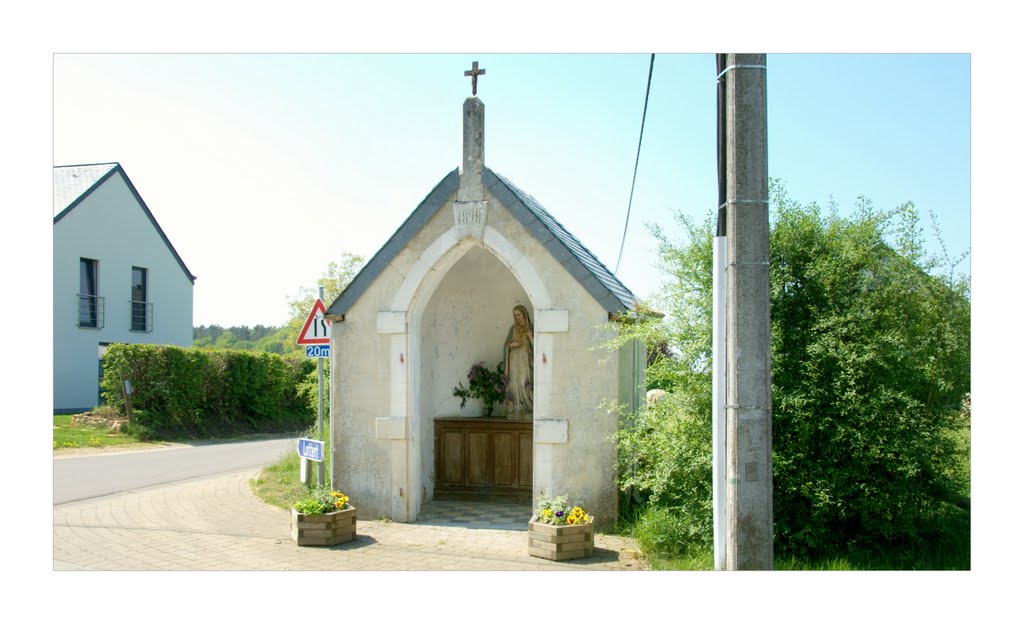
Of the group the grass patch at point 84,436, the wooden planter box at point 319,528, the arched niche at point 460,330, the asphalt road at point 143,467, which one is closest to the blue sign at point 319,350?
the arched niche at point 460,330

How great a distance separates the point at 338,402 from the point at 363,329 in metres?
0.94

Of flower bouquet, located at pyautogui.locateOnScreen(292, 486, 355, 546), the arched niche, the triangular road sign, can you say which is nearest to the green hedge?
the arched niche

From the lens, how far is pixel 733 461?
193 inches

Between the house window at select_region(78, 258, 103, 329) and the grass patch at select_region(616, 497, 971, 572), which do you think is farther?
the house window at select_region(78, 258, 103, 329)

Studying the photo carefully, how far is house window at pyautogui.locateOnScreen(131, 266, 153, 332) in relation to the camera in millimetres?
25337

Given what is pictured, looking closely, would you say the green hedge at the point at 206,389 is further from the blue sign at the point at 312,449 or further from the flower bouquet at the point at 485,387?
the blue sign at the point at 312,449

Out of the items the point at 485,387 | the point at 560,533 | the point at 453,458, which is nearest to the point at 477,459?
the point at 453,458

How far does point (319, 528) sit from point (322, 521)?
0.24 feet

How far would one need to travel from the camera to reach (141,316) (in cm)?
2561

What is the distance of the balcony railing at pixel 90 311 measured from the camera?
2297cm

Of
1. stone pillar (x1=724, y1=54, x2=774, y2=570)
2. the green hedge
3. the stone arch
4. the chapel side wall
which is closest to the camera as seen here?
stone pillar (x1=724, y1=54, x2=774, y2=570)

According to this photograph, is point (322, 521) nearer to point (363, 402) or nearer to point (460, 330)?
point (363, 402)

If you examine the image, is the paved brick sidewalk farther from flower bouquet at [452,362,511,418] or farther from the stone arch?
flower bouquet at [452,362,511,418]

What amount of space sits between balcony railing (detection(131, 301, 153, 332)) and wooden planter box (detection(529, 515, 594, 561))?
22.2 meters
